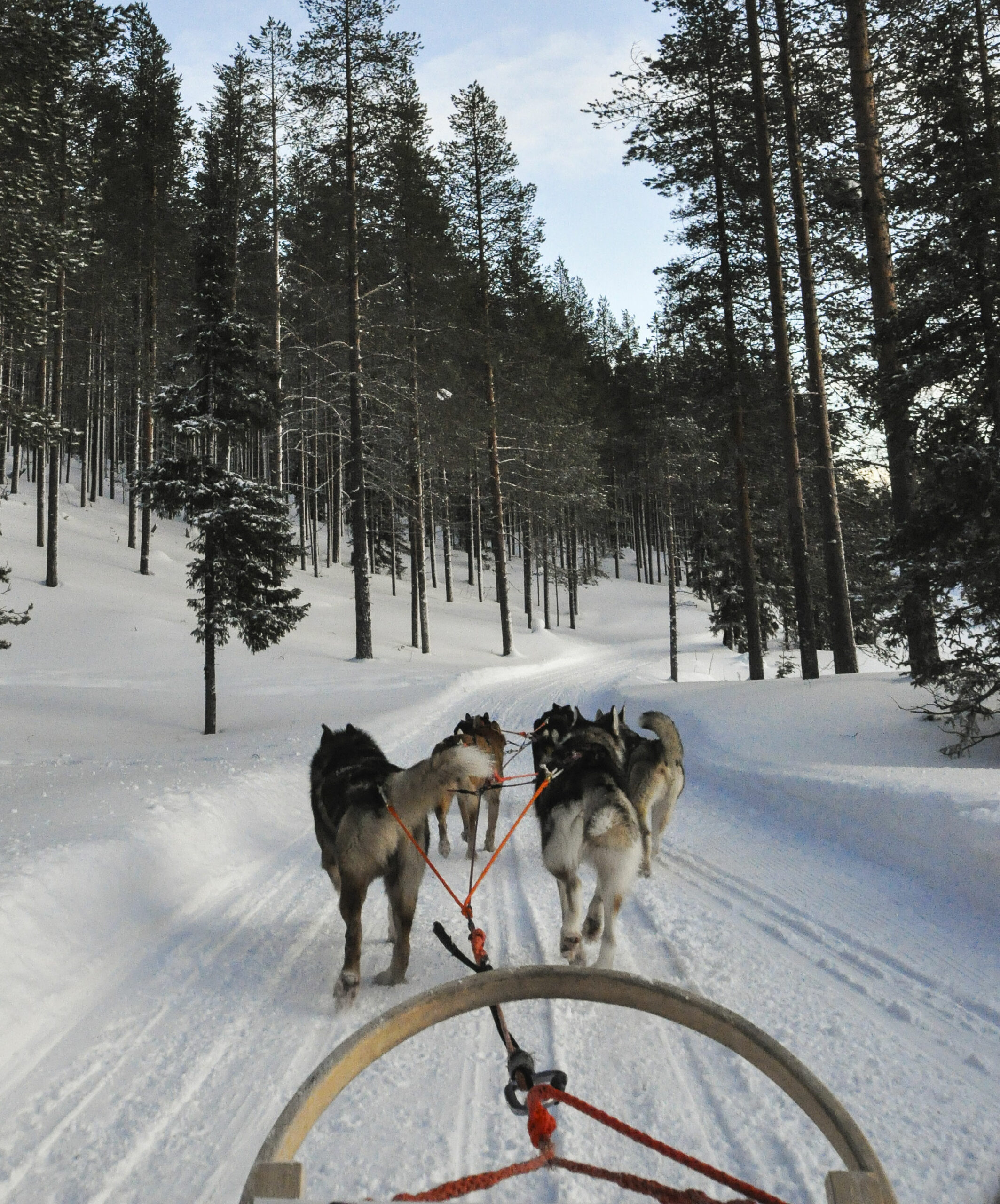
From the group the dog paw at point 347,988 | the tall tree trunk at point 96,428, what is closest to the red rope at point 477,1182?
the dog paw at point 347,988

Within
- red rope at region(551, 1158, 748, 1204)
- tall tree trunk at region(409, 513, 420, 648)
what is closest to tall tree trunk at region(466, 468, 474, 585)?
tall tree trunk at region(409, 513, 420, 648)

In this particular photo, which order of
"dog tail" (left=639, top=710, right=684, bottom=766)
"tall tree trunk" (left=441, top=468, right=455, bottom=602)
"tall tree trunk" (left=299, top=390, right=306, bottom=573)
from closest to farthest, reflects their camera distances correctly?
"dog tail" (left=639, top=710, right=684, bottom=766), "tall tree trunk" (left=299, top=390, right=306, bottom=573), "tall tree trunk" (left=441, top=468, right=455, bottom=602)

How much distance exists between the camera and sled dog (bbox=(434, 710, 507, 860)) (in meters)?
6.13

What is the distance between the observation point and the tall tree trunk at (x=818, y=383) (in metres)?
13.3

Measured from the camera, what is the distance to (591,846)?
416 centimetres

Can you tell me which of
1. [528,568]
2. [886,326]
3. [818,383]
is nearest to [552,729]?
[886,326]

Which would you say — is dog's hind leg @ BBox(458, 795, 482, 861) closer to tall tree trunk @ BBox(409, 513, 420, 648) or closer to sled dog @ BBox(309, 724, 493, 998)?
sled dog @ BBox(309, 724, 493, 998)

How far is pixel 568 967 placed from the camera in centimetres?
179

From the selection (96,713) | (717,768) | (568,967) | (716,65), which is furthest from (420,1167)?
(716,65)

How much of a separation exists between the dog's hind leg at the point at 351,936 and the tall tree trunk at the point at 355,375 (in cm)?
1686

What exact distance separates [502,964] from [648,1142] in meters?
2.80

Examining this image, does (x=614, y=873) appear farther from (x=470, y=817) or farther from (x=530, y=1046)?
(x=470, y=817)

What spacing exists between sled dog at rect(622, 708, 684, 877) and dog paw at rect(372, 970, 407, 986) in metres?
2.74

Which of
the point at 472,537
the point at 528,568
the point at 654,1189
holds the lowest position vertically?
the point at 654,1189
